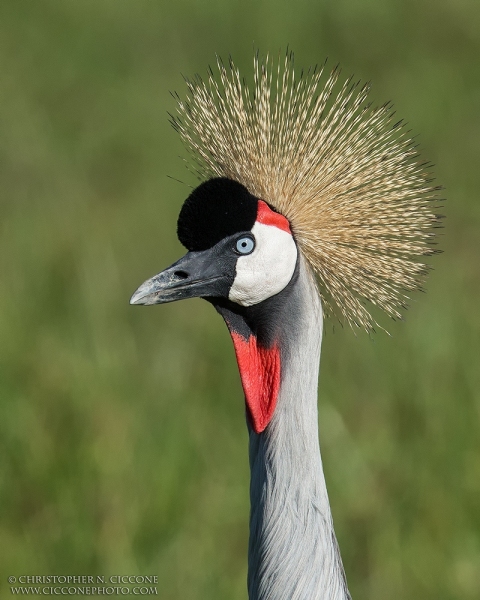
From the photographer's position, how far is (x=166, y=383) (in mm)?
3033

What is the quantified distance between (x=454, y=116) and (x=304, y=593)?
3.52 metres

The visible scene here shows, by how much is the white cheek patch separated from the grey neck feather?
3 cm

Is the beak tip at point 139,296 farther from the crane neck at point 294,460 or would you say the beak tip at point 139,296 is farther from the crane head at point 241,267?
the crane neck at point 294,460

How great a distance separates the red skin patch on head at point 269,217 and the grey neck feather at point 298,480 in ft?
0.21

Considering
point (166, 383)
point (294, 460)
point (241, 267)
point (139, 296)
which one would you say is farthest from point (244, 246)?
point (166, 383)

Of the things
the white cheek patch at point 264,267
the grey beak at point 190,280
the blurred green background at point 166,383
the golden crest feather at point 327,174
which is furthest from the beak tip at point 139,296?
the blurred green background at point 166,383

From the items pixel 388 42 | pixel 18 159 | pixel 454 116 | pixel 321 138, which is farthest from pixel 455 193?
pixel 321 138

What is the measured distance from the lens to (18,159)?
4.48 metres

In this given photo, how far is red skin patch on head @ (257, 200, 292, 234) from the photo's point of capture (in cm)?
147

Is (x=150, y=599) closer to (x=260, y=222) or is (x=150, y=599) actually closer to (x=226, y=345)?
(x=226, y=345)

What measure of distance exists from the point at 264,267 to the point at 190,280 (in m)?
0.10

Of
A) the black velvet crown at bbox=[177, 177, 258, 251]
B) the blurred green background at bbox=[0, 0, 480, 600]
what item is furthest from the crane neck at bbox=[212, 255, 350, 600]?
the blurred green background at bbox=[0, 0, 480, 600]

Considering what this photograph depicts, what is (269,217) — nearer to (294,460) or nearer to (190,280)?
(190,280)

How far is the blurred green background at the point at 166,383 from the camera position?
2494 millimetres
